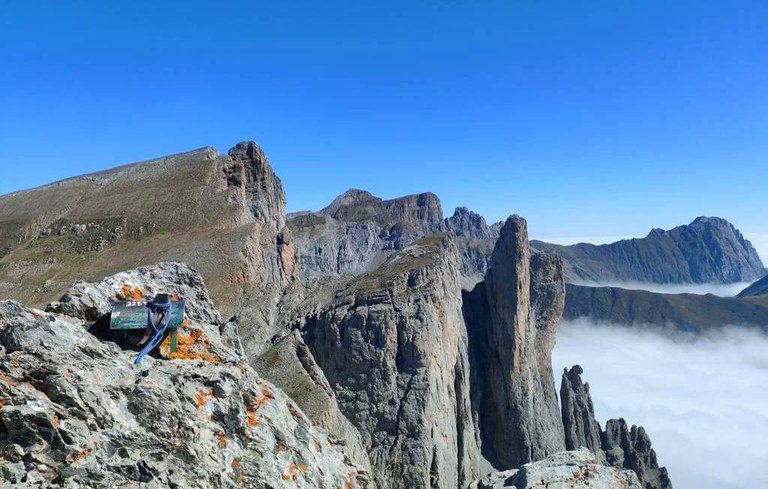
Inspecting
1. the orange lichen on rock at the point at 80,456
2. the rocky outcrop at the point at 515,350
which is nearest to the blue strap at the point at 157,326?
the orange lichen on rock at the point at 80,456

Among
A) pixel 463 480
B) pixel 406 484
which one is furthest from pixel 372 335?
pixel 463 480

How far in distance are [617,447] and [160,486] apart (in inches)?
3975

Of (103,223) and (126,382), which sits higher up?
(103,223)

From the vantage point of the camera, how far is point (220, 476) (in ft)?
32.0

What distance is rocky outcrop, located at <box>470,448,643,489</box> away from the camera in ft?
71.2

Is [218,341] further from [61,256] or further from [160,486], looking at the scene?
[61,256]

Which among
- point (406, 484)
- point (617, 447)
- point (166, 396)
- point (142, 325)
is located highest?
point (142, 325)

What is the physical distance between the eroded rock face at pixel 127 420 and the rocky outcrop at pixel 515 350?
247ft

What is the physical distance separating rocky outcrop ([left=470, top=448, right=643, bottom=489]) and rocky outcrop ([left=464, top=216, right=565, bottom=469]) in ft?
191

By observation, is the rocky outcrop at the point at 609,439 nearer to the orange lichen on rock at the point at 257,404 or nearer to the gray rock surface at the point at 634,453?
the gray rock surface at the point at 634,453

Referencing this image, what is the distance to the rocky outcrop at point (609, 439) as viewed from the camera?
90312mm

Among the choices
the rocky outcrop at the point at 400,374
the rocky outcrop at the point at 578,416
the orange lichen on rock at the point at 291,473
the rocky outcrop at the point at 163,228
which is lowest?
the rocky outcrop at the point at 578,416

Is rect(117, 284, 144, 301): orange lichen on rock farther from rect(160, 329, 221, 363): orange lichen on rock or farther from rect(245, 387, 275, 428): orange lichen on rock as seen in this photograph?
rect(245, 387, 275, 428): orange lichen on rock

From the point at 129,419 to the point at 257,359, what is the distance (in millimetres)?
42407
